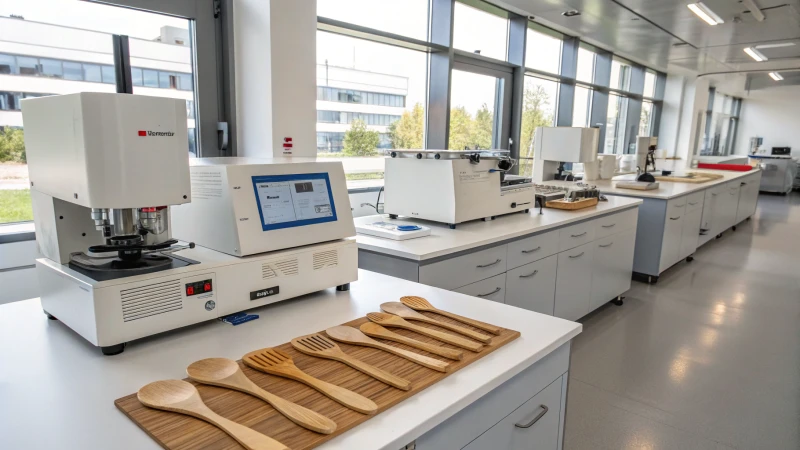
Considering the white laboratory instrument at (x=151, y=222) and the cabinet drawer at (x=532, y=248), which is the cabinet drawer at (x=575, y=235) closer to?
the cabinet drawer at (x=532, y=248)

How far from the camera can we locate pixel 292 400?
0.89 meters

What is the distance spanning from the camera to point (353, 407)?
0.85m

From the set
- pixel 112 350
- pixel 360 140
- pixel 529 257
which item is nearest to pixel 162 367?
pixel 112 350

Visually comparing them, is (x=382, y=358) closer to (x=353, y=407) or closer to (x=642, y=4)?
(x=353, y=407)

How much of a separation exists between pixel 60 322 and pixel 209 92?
66.2 inches

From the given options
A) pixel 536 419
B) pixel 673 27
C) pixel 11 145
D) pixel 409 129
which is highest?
pixel 673 27

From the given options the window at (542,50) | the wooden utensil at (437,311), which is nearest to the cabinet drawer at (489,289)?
the wooden utensil at (437,311)

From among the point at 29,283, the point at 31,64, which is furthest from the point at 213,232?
the point at 31,64

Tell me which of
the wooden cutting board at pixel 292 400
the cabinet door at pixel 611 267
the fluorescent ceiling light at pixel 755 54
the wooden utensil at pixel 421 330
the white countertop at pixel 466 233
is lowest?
the cabinet door at pixel 611 267

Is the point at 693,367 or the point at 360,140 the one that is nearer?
the point at 693,367

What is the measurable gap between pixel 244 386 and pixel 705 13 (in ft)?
17.1

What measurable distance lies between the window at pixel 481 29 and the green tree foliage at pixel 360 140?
47.3 inches

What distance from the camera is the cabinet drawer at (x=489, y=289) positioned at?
7.24 ft

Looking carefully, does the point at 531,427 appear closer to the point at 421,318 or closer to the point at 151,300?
the point at 421,318
